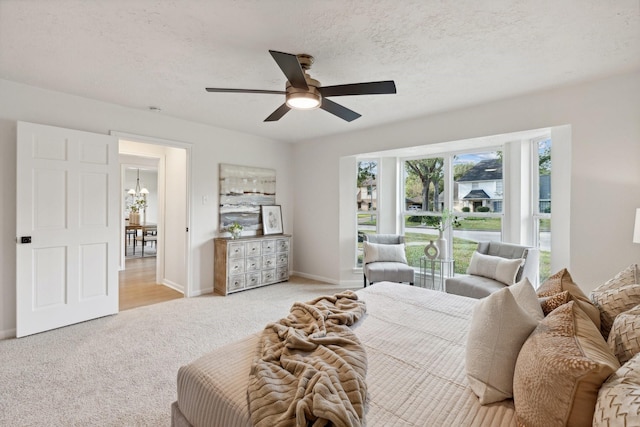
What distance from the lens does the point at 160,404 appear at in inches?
79.8

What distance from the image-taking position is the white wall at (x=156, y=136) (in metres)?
2.99

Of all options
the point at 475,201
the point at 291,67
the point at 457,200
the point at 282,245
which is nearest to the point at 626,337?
the point at 291,67

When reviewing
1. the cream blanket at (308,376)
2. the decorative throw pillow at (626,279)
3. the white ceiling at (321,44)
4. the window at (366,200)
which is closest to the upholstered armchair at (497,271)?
the decorative throw pillow at (626,279)

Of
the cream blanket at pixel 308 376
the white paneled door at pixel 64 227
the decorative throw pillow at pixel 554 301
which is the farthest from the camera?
the white paneled door at pixel 64 227

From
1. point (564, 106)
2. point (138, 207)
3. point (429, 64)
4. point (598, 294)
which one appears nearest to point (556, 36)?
point (429, 64)

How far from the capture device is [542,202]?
12.6 feet

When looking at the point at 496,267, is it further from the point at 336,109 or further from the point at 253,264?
the point at 253,264

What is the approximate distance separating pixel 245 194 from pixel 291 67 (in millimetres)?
3352

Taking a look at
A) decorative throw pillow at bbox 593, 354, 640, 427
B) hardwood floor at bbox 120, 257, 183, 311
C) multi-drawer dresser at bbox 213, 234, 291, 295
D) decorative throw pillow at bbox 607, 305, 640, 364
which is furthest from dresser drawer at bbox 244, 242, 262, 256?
decorative throw pillow at bbox 593, 354, 640, 427

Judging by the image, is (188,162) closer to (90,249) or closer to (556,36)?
(90,249)

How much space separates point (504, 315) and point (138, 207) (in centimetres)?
1091

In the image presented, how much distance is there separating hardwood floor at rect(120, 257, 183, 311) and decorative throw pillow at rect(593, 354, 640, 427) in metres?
4.55

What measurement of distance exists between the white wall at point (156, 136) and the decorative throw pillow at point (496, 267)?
3307 mm

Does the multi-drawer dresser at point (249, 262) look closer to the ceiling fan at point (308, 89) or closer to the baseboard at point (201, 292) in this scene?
the baseboard at point (201, 292)
